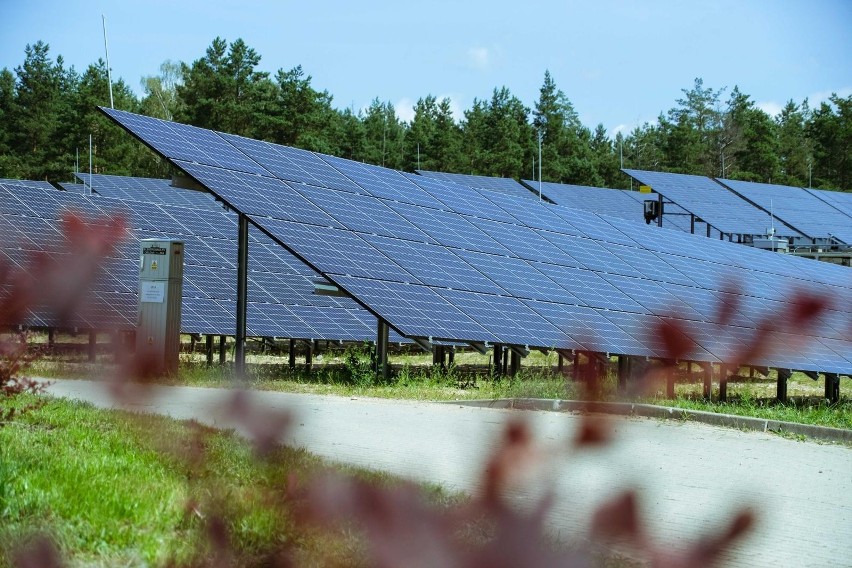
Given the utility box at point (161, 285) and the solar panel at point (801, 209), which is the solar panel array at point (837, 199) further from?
the utility box at point (161, 285)

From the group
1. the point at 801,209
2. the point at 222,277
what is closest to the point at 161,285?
the point at 222,277

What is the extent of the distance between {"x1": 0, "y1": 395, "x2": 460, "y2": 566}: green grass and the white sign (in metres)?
3.96

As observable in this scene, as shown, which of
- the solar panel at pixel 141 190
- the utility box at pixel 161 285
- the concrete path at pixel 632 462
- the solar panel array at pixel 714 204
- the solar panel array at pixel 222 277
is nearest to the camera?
the concrete path at pixel 632 462

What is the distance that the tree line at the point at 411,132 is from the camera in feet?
153

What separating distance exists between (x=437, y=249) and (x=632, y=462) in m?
15.2

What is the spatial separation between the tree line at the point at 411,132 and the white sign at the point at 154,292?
23.2 metres

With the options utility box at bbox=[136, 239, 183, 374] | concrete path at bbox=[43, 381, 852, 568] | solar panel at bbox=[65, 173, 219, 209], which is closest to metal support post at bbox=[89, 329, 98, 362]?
concrete path at bbox=[43, 381, 852, 568]

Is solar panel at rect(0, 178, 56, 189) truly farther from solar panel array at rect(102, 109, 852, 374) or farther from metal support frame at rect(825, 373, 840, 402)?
metal support frame at rect(825, 373, 840, 402)

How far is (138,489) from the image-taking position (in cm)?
501

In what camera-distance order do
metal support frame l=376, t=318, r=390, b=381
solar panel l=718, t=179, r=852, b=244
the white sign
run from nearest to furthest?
the white sign → metal support frame l=376, t=318, r=390, b=381 → solar panel l=718, t=179, r=852, b=244

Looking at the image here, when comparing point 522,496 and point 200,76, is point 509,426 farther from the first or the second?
point 200,76

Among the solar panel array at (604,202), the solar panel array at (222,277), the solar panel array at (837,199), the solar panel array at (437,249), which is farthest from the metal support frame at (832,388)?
the solar panel array at (837,199)

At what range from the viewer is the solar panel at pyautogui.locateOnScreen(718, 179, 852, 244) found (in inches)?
1705

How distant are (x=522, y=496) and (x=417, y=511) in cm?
13
